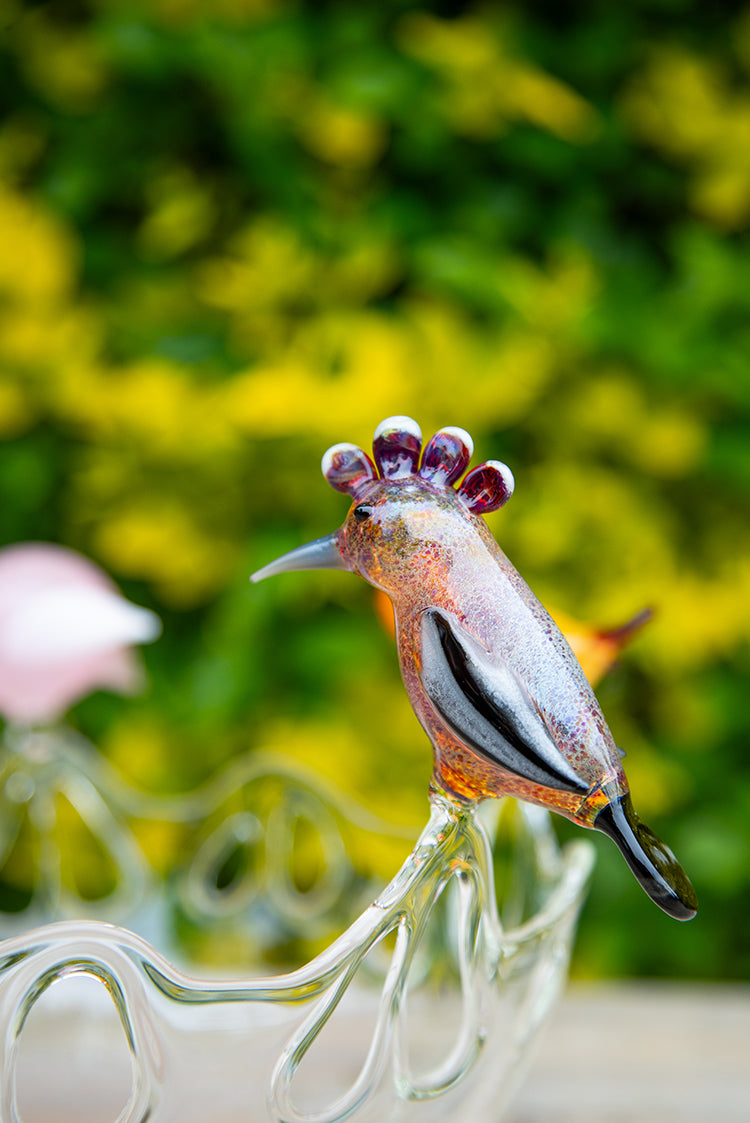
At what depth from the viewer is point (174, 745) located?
820 millimetres

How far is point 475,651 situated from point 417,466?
7cm

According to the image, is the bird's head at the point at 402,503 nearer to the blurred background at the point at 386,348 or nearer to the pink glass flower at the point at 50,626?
the pink glass flower at the point at 50,626

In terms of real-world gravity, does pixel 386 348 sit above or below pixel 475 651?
below

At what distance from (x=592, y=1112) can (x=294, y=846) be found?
0.26 metres

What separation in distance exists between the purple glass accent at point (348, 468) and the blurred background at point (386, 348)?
46cm

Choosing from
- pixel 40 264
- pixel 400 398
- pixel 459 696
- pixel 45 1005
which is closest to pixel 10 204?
pixel 40 264

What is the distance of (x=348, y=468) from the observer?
0.93 ft

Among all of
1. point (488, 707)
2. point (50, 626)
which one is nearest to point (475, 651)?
point (488, 707)

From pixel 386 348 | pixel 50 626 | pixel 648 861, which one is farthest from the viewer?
pixel 386 348

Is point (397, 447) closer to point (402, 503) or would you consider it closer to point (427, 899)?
point (402, 503)

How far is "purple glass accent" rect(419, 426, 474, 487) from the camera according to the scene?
28 cm

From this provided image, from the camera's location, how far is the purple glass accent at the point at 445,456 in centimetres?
28

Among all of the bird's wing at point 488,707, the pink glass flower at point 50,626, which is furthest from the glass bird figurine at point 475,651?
the pink glass flower at point 50,626

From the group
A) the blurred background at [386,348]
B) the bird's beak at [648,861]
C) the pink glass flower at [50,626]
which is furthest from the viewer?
the blurred background at [386,348]
